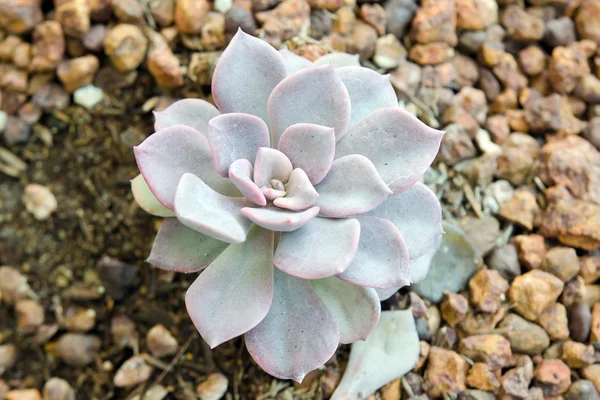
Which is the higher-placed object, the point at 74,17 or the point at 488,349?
the point at 74,17

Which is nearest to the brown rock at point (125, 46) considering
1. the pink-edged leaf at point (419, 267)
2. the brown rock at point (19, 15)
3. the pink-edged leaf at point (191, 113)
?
the brown rock at point (19, 15)

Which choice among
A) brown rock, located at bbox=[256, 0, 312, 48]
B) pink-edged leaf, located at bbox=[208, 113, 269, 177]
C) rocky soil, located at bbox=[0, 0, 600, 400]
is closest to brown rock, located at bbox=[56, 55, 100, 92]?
rocky soil, located at bbox=[0, 0, 600, 400]

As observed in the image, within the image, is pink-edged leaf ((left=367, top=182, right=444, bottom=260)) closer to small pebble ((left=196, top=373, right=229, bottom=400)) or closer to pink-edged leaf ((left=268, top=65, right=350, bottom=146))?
pink-edged leaf ((left=268, top=65, right=350, bottom=146))

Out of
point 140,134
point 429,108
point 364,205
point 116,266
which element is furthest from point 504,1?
point 116,266

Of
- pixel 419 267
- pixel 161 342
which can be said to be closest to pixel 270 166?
pixel 419 267

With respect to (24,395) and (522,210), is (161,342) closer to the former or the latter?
(24,395)

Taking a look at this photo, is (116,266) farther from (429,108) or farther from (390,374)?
(429,108)

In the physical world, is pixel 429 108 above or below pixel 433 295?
above
